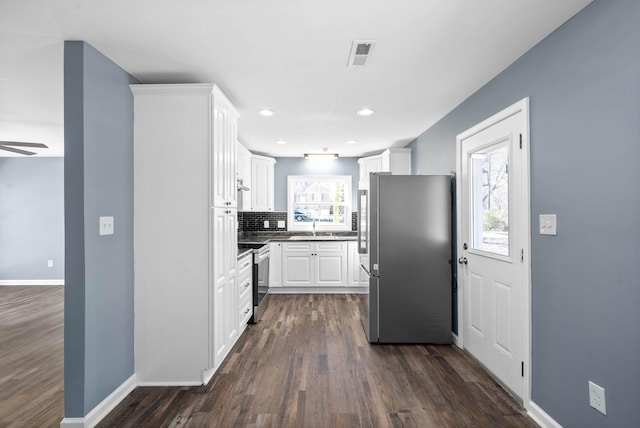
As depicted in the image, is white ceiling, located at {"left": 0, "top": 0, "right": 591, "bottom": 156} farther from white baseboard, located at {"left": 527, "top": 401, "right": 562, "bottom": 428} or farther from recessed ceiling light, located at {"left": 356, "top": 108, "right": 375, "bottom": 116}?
white baseboard, located at {"left": 527, "top": 401, "right": 562, "bottom": 428}

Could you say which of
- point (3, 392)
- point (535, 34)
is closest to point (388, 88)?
point (535, 34)

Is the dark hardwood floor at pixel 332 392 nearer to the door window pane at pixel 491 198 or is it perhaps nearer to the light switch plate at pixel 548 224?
the door window pane at pixel 491 198

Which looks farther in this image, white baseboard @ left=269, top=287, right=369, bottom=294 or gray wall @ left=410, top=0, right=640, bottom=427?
white baseboard @ left=269, top=287, right=369, bottom=294

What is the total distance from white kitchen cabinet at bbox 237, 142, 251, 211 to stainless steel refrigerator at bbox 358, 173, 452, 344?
215 cm

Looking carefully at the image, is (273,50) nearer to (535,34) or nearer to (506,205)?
(535,34)

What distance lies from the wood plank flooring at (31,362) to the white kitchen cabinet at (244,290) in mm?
1490

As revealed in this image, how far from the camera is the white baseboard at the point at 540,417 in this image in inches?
76.6

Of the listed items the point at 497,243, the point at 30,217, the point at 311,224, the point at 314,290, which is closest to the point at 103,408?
the point at 497,243

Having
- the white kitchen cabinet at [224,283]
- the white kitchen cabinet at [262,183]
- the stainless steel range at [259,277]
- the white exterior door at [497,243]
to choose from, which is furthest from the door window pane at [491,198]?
the white kitchen cabinet at [262,183]

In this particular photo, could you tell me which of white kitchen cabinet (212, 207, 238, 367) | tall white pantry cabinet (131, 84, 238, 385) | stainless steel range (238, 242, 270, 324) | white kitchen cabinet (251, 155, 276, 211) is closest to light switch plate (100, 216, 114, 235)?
tall white pantry cabinet (131, 84, 238, 385)

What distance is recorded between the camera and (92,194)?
2.06 m

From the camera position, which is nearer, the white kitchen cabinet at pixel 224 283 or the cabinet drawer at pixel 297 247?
the white kitchen cabinet at pixel 224 283

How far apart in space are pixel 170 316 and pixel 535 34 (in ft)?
10.2

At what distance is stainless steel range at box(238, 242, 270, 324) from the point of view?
3.89 metres
